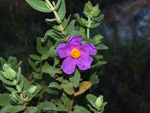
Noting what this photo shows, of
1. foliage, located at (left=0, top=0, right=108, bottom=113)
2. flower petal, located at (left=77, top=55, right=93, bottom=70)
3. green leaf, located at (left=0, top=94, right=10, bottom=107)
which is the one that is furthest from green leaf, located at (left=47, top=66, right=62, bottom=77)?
green leaf, located at (left=0, top=94, right=10, bottom=107)

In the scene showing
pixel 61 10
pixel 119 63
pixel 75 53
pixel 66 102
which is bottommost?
pixel 119 63

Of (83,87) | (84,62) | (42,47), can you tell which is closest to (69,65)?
(84,62)

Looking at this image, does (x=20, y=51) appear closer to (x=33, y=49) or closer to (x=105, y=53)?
(x=33, y=49)

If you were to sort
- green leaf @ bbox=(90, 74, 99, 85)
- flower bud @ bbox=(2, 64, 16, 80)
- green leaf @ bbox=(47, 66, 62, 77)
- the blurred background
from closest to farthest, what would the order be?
flower bud @ bbox=(2, 64, 16, 80), green leaf @ bbox=(47, 66, 62, 77), green leaf @ bbox=(90, 74, 99, 85), the blurred background

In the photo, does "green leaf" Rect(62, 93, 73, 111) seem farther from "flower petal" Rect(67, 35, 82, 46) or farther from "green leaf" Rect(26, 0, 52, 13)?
"green leaf" Rect(26, 0, 52, 13)

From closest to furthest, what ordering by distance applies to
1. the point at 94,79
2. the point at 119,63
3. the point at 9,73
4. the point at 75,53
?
the point at 9,73
the point at 75,53
the point at 94,79
the point at 119,63

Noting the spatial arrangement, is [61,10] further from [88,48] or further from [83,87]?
[83,87]

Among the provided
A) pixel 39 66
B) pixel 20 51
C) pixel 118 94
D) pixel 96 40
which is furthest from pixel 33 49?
pixel 96 40

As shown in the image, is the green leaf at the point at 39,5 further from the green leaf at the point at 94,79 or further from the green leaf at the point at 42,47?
the green leaf at the point at 94,79

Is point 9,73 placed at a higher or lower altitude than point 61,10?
lower
